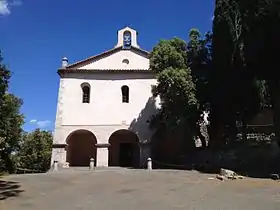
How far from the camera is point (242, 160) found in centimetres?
1995

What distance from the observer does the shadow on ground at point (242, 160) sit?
1793 centimetres

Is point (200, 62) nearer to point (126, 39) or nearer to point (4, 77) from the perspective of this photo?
point (126, 39)

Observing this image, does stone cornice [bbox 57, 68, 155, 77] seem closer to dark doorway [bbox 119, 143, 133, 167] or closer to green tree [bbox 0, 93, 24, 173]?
dark doorway [bbox 119, 143, 133, 167]

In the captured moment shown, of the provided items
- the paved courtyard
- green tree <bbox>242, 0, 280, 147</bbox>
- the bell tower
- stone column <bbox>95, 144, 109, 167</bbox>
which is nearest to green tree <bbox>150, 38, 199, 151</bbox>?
green tree <bbox>242, 0, 280, 147</bbox>

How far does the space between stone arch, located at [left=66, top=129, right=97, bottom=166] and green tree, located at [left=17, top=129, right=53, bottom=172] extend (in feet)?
38.7

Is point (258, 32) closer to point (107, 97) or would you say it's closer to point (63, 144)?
point (107, 97)

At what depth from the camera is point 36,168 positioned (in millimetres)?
39969

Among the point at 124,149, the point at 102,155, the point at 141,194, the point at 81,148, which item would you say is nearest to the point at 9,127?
the point at 141,194

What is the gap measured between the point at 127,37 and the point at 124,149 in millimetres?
10259

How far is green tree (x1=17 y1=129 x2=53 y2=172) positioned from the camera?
40.0 m

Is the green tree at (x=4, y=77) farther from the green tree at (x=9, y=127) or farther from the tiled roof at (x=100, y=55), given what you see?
the tiled roof at (x=100, y=55)

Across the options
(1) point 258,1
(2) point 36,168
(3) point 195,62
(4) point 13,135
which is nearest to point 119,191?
(4) point 13,135

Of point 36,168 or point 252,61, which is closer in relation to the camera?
point 252,61

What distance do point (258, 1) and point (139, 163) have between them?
52.7 ft
